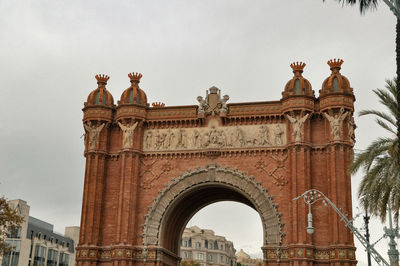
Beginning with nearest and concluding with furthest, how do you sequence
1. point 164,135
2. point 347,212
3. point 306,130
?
point 347,212
point 306,130
point 164,135

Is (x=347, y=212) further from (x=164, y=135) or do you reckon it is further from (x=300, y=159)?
(x=164, y=135)

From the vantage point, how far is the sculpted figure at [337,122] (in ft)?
113

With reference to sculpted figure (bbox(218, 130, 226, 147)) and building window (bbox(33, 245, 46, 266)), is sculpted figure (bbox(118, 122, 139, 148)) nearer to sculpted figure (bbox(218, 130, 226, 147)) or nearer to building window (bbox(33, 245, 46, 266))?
sculpted figure (bbox(218, 130, 226, 147))

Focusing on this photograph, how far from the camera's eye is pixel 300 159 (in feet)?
114

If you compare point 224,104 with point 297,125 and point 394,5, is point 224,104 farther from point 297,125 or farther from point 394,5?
point 394,5

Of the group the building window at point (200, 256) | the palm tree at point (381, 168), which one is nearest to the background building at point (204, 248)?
the building window at point (200, 256)

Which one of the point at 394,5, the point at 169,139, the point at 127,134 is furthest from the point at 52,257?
the point at 394,5

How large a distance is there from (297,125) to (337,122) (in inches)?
91.9

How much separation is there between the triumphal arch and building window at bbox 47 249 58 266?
43.9m

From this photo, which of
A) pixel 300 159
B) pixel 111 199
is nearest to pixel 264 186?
pixel 300 159

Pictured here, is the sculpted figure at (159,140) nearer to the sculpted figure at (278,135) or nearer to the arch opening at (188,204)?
the arch opening at (188,204)

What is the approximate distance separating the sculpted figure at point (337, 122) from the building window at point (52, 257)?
54093 mm

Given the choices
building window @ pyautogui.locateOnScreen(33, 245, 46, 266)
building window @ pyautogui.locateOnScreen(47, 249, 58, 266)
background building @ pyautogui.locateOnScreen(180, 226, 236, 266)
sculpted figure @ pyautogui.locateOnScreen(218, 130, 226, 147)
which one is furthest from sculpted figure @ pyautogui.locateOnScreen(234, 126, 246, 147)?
background building @ pyautogui.locateOnScreen(180, 226, 236, 266)

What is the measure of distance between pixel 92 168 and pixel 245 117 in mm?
10142
